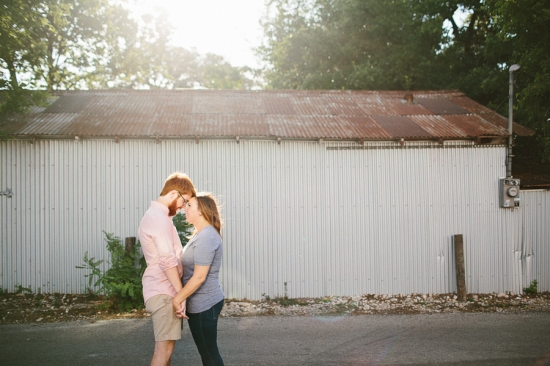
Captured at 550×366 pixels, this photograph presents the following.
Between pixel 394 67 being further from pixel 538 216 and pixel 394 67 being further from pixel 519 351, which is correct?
pixel 519 351

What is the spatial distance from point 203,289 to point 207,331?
38 centimetres

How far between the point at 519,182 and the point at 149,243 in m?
8.61

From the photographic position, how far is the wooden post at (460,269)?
353 inches

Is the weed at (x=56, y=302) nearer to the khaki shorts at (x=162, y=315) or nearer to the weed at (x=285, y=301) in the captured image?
the weed at (x=285, y=301)

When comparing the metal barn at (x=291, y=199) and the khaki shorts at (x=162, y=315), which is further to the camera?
the metal barn at (x=291, y=199)

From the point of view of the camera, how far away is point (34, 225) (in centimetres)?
890

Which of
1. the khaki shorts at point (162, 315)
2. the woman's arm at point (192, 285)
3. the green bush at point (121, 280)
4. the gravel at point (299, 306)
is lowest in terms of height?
the gravel at point (299, 306)

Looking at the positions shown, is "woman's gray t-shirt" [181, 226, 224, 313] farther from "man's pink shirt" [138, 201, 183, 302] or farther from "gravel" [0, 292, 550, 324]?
"gravel" [0, 292, 550, 324]

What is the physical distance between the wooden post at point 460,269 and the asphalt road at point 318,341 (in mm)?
1086

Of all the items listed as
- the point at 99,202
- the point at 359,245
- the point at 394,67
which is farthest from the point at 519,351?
the point at 394,67

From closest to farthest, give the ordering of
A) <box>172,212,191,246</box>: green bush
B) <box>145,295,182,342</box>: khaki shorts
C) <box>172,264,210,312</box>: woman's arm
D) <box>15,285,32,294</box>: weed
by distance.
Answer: <box>172,264,210,312</box>: woman's arm
<box>145,295,182,342</box>: khaki shorts
<box>172,212,191,246</box>: green bush
<box>15,285,32,294</box>: weed

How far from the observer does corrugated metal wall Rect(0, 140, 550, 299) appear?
891cm

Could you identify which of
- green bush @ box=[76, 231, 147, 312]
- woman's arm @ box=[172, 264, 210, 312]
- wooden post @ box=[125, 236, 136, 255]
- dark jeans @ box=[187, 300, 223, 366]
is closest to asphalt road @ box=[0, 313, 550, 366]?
green bush @ box=[76, 231, 147, 312]

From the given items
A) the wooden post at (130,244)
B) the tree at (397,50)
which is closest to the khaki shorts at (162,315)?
the wooden post at (130,244)
